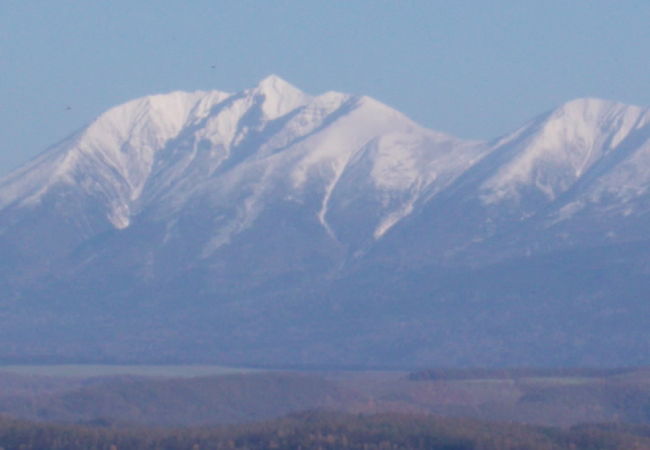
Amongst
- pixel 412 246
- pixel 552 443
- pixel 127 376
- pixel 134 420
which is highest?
pixel 552 443

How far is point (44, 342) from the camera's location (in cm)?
17200

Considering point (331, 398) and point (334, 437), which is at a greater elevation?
point (334, 437)

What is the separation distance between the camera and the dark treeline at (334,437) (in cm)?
6400

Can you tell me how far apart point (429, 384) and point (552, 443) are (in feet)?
145

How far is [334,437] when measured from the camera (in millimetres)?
64812

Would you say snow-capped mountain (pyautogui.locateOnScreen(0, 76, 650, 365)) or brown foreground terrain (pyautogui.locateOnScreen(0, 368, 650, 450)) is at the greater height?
brown foreground terrain (pyautogui.locateOnScreen(0, 368, 650, 450))

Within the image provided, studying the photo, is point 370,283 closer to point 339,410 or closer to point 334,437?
point 339,410

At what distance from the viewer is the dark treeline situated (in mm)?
64000

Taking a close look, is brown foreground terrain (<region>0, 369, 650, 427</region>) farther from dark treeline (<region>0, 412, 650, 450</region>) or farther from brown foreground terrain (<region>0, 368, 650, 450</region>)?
dark treeline (<region>0, 412, 650, 450</region>)

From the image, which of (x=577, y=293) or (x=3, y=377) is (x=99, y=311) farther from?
(x=3, y=377)

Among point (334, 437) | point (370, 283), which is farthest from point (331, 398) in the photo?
point (370, 283)

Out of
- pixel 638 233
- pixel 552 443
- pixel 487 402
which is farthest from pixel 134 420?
pixel 638 233

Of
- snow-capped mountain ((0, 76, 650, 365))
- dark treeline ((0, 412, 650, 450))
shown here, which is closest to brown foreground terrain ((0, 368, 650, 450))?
dark treeline ((0, 412, 650, 450))

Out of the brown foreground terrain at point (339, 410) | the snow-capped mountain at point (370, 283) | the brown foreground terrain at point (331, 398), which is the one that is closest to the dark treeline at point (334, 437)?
the brown foreground terrain at point (339, 410)
